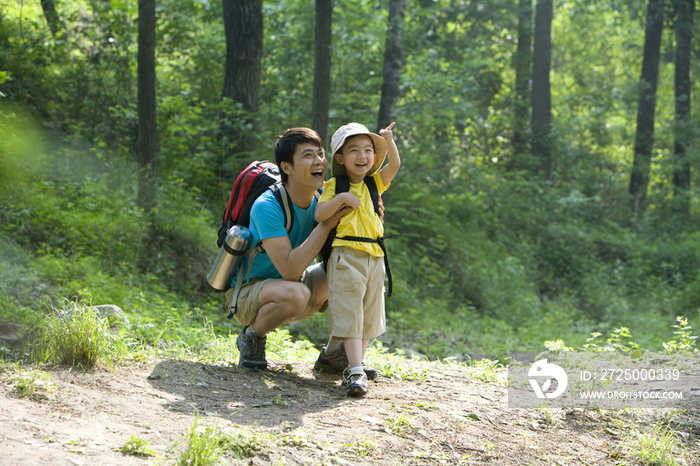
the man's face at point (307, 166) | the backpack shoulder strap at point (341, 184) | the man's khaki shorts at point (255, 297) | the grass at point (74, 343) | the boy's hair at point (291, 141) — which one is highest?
the boy's hair at point (291, 141)

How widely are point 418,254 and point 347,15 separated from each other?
514 cm

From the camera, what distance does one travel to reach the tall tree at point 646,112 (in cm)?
1648

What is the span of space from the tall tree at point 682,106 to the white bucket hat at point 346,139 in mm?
14688

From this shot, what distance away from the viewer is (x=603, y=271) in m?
12.3

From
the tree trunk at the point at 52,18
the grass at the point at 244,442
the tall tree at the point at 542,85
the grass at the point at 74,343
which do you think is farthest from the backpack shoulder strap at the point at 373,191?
the tall tree at the point at 542,85

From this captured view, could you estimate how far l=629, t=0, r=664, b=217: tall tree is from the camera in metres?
16.5

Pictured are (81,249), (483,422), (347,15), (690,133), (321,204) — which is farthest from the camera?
(690,133)

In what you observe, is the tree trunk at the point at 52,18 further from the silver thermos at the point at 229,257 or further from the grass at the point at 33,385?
the grass at the point at 33,385

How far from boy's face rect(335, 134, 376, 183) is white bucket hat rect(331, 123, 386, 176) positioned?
1.6 inches

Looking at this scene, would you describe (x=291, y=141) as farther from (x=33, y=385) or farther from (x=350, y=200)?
(x=33, y=385)

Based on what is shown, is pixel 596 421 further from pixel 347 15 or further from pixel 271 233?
pixel 347 15

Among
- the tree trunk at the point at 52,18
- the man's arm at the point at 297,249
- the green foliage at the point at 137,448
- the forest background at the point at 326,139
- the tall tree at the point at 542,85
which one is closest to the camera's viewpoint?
the green foliage at the point at 137,448

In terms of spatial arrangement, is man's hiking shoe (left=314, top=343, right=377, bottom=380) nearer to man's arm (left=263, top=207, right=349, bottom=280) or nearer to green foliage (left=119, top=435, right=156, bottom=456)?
man's arm (left=263, top=207, right=349, bottom=280)

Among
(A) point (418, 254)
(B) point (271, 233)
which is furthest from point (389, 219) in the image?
(B) point (271, 233)
